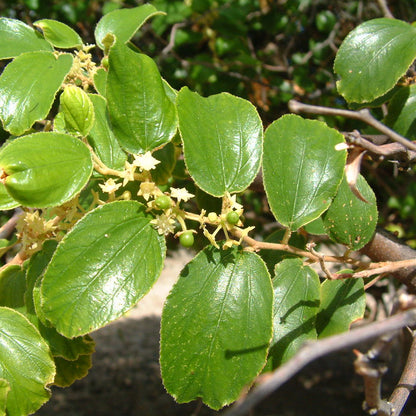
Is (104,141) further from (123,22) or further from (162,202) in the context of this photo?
(123,22)

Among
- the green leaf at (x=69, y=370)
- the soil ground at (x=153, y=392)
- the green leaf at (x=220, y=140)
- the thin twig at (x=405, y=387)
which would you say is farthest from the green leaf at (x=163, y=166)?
the soil ground at (x=153, y=392)

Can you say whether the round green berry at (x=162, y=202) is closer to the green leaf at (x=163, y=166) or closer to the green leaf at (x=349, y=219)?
the green leaf at (x=163, y=166)

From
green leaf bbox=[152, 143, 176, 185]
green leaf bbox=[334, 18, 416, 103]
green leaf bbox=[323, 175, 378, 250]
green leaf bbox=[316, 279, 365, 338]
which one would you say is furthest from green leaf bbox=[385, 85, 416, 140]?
green leaf bbox=[152, 143, 176, 185]

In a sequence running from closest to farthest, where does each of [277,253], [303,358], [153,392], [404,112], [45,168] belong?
[303,358] < [45,168] < [277,253] < [404,112] < [153,392]

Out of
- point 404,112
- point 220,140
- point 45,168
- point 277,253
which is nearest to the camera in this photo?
point 45,168

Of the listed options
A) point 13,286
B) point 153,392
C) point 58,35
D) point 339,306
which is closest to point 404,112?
point 339,306

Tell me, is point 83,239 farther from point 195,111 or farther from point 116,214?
point 195,111
